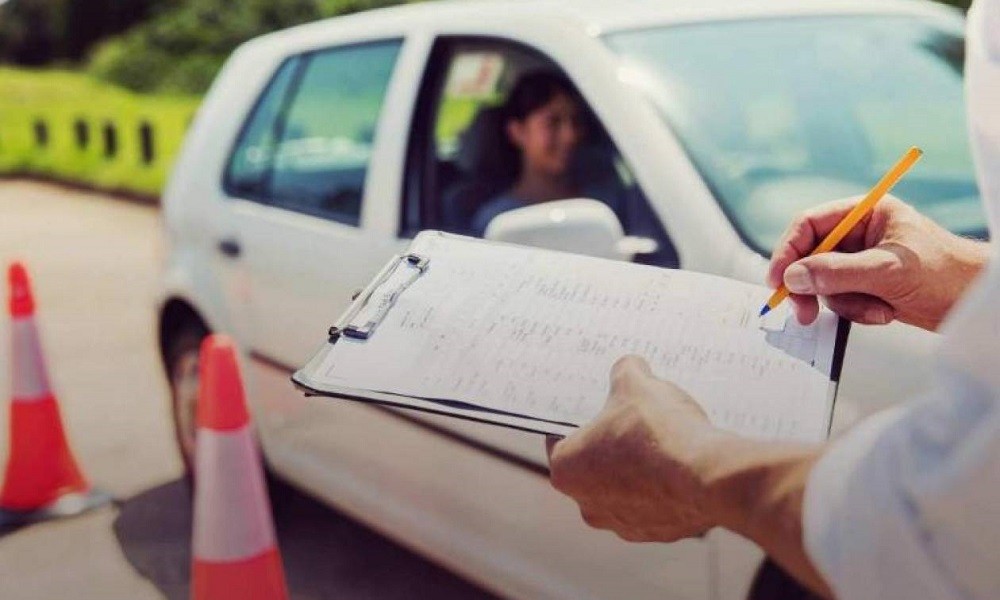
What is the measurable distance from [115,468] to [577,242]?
2870mm

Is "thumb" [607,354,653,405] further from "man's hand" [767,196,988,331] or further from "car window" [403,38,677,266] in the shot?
"car window" [403,38,677,266]

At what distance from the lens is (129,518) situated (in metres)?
4.41

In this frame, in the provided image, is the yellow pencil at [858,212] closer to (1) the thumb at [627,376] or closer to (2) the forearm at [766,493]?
(1) the thumb at [627,376]

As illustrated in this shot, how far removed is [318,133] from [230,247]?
53 centimetres

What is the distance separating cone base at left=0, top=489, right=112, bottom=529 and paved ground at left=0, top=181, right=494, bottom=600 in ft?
0.15

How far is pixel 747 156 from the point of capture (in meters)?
2.89

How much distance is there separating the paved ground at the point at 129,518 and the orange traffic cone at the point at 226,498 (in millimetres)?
719

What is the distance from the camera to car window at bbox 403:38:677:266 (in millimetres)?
3259

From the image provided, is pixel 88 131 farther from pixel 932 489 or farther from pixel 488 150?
pixel 932 489

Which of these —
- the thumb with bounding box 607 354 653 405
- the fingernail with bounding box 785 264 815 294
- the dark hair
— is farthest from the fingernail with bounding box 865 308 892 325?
the dark hair

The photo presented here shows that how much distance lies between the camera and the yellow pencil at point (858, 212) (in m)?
1.53

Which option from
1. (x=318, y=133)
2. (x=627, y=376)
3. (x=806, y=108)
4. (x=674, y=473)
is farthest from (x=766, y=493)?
(x=318, y=133)

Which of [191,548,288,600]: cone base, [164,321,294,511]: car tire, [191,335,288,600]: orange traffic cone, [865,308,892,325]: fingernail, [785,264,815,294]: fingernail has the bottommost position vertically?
[164,321,294,511]: car tire

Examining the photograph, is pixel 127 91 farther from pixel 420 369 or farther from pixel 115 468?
pixel 420 369
